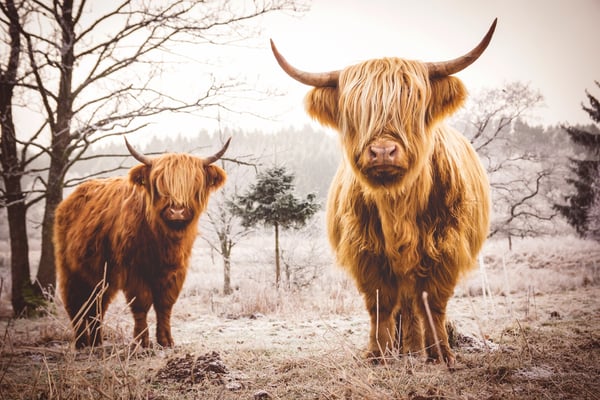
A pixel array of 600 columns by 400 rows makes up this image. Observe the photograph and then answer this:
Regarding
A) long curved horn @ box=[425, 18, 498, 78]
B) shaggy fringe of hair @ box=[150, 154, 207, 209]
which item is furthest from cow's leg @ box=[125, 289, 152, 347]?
long curved horn @ box=[425, 18, 498, 78]

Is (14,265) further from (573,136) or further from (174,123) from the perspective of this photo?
(573,136)

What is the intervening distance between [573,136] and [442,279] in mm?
16632

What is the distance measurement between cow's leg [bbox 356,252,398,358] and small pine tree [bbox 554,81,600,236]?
1599cm

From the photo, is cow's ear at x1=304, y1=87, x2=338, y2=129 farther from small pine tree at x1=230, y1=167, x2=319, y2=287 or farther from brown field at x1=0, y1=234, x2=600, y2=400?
small pine tree at x1=230, y1=167, x2=319, y2=287

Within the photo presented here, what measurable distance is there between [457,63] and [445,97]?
23 centimetres

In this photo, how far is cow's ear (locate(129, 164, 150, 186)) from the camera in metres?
3.91

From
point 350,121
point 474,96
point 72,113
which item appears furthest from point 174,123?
point 474,96

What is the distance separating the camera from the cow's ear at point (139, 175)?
391 centimetres

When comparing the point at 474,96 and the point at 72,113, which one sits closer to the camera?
the point at 72,113

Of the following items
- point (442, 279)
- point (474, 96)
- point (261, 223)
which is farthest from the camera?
point (474, 96)

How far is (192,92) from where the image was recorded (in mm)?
7066

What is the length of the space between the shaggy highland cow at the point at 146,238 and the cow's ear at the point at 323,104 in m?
1.38

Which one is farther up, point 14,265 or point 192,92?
point 192,92

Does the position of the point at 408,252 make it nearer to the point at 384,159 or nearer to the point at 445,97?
the point at 384,159
